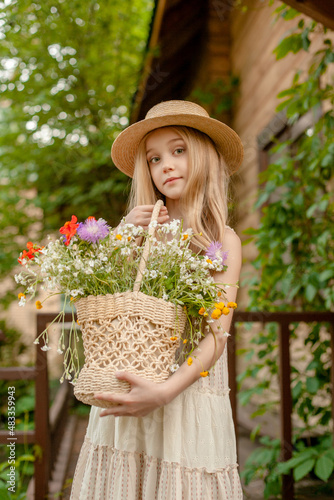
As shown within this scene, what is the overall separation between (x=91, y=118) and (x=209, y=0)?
75.2 inches

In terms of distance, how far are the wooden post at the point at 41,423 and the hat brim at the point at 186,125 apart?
0.88 metres

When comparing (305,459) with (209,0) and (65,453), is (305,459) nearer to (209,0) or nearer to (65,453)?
(65,453)

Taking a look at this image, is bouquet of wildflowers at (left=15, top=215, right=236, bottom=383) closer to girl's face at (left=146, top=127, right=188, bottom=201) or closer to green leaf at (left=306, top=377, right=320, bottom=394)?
girl's face at (left=146, top=127, right=188, bottom=201)

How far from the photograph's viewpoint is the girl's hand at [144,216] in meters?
1.42

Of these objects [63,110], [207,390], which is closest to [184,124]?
[207,390]

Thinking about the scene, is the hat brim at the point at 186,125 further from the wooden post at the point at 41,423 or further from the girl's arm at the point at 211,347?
the wooden post at the point at 41,423

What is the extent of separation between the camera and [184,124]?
1.53 m

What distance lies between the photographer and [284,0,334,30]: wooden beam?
155 cm

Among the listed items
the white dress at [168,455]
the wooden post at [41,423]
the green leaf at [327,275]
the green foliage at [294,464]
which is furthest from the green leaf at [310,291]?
the wooden post at [41,423]

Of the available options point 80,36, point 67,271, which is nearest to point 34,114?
point 80,36

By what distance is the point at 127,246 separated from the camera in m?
1.19

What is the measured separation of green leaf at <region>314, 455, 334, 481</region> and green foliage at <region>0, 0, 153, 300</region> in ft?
13.4

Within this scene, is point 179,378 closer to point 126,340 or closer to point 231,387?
point 126,340

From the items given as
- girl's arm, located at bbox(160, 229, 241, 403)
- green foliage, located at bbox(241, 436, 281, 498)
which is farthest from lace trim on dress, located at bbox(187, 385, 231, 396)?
green foliage, located at bbox(241, 436, 281, 498)
